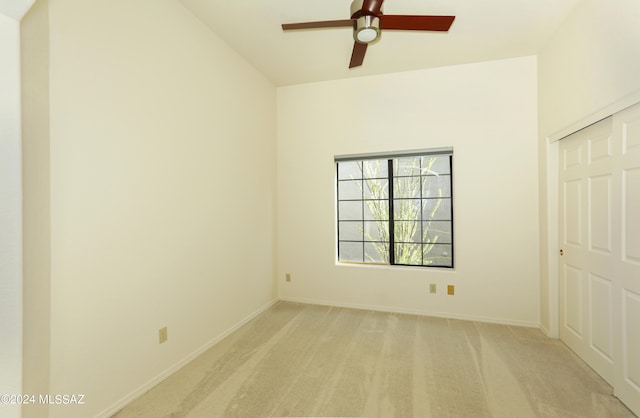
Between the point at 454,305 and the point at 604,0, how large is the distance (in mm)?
2949

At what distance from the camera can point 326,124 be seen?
3867 millimetres

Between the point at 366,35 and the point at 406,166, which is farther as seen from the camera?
the point at 406,166

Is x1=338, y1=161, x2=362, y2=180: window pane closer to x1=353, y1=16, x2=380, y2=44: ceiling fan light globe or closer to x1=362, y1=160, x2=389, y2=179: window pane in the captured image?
x1=362, y1=160, x2=389, y2=179: window pane

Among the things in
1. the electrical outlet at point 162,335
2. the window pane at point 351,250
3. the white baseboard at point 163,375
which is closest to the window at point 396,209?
the window pane at point 351,250

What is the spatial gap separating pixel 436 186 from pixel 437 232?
0.59 metres

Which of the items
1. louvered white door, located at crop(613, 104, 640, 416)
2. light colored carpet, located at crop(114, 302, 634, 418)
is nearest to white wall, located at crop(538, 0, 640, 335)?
louvered white door, located at crop(613, 104, 640, 416)

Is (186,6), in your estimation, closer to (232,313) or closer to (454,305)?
(232,313)

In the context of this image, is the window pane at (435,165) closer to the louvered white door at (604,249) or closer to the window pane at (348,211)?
the window pane at (348,211)

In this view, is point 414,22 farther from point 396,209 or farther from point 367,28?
point 396,209

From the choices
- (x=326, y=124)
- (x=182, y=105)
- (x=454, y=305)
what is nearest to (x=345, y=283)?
(x=454, y=305)

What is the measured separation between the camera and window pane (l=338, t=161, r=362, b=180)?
4.04m

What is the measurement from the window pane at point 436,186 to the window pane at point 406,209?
0.17 meters

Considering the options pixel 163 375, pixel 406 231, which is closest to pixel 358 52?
pixel 406 231

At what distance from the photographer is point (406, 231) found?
381 centimetres
